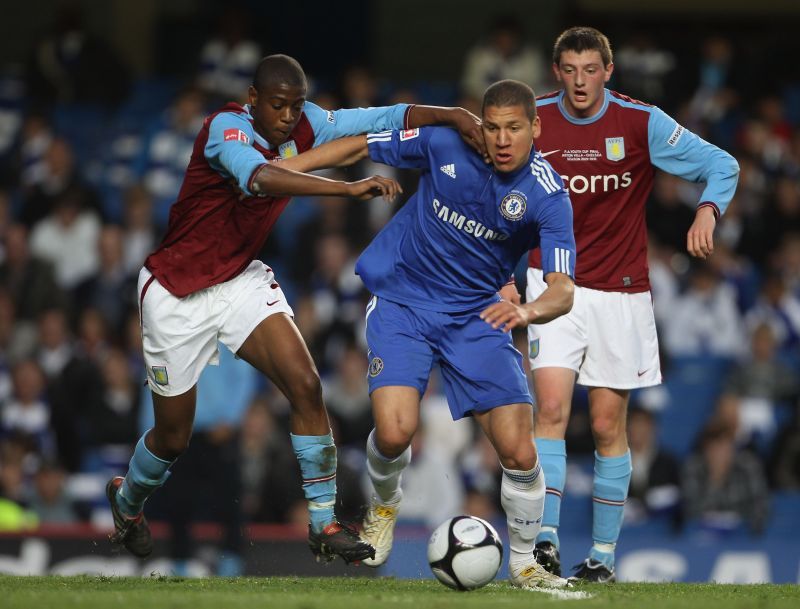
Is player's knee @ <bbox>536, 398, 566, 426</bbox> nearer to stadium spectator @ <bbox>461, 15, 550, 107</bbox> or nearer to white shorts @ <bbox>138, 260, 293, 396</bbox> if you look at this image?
white shorts @ <bbox>138, 260, 293, 396</bbox>

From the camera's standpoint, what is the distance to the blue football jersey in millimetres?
7059

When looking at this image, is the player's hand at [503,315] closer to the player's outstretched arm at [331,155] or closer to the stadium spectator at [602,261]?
the player's outstretched arm at [331,155]

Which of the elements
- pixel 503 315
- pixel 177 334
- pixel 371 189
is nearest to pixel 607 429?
pixel 503 315

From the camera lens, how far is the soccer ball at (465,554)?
6859 mm

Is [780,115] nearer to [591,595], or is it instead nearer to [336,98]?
[336,98]

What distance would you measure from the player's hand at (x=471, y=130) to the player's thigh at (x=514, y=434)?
1311 millimetres

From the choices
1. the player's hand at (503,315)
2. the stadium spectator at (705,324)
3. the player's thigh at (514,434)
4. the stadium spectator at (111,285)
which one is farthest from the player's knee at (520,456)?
the stadium spectator at (111,285)

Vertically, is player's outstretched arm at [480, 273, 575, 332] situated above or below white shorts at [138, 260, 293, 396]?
above

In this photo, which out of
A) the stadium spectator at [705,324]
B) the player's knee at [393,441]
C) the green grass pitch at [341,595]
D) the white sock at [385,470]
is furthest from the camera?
the stadium spectator at [705,324]

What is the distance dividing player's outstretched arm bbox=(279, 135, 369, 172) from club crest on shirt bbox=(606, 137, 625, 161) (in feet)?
4.77

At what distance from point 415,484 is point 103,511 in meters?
2.97

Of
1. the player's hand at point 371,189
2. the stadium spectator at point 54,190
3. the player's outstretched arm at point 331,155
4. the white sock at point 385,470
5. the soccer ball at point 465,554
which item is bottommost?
the soccer ball at point 465,554

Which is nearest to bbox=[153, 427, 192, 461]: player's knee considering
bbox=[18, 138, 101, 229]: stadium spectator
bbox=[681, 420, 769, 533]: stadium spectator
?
bbox=[681, 420, 769, 533]: stadium spectator

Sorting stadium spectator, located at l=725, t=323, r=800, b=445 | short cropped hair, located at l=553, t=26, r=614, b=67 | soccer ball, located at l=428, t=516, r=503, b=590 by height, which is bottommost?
stadium spectator, located at l=725, t=323, r=800, b=445
